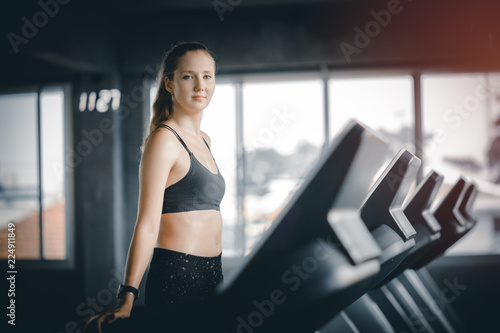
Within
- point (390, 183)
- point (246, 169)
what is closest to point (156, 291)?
point (390, 183)

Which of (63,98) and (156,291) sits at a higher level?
(63,98)

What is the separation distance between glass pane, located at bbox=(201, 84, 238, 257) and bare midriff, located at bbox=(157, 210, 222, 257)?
3368 millimetres

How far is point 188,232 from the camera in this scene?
3.56 ft

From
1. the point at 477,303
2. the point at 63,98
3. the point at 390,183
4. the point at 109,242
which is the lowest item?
the point at 477,303

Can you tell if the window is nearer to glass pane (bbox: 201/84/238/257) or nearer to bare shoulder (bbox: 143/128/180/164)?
glass pane (bbox: 201/84/238/257)

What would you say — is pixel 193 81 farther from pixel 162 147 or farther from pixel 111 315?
pixel 111 315

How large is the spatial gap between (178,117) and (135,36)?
3694mm

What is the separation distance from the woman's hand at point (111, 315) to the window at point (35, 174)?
4158mm

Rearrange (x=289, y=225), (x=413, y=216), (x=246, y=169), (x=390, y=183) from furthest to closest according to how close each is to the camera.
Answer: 1. (x=246, y=169)
2. (x=413, y=216)
3. (x=390, y=183)
4. (x=289, y=225)

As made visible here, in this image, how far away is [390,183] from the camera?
78cm

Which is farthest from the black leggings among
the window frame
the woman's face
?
the window frame

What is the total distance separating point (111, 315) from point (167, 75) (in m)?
0.64

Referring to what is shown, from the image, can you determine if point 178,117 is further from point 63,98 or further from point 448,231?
point 63,98

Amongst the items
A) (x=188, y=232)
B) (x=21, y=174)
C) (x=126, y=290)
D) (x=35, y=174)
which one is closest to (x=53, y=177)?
(x=35, y=174)
